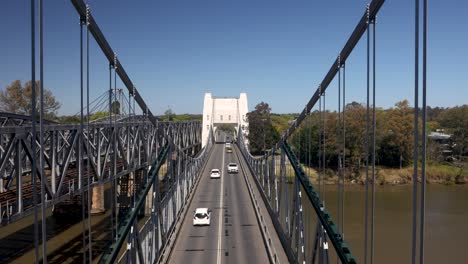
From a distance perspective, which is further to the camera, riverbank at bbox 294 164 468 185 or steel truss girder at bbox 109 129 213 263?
riverbank at bbox 294 164 468 185

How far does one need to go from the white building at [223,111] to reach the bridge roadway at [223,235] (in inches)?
1562

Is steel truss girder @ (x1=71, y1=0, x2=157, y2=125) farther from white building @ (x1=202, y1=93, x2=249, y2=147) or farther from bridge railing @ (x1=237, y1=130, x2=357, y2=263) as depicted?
Result: white building @ (x1=202, y1=93, x2=249, y2=147)

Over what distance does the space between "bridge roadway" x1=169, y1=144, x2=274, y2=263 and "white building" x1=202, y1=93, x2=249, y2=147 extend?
3968cm

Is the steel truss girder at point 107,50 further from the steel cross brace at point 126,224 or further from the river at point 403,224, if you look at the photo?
the river at point 403,224

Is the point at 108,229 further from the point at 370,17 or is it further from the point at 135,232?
the point at 370,17

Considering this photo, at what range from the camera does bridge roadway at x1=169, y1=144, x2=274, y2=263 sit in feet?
43.9

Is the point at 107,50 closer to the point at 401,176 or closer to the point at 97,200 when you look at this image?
the point at 97,200

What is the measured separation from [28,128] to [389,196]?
34.5 metres

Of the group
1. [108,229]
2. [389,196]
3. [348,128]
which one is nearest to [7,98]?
[108,229]

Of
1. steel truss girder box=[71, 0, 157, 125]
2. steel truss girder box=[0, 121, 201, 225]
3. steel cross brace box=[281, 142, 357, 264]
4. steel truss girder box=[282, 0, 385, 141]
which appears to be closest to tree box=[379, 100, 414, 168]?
steel truss girder box=[0, 121, 201, 225]

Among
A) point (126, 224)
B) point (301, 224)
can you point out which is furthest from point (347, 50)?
point (126, 224)

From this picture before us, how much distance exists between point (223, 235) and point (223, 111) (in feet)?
184

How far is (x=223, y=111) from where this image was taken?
71812mm

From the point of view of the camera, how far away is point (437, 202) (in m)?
36.5
